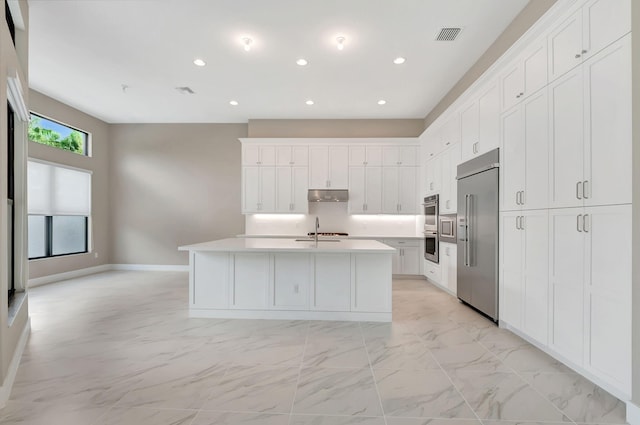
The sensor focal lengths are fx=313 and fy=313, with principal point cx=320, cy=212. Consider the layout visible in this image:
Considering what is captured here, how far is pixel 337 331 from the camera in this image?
328 centimetres

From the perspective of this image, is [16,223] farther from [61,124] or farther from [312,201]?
[312,201]

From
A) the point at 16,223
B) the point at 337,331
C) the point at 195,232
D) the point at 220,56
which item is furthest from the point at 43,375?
the point at 195,232

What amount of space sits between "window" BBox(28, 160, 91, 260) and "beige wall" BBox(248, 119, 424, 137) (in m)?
3.67

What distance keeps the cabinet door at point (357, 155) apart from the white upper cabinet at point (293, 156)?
895mm

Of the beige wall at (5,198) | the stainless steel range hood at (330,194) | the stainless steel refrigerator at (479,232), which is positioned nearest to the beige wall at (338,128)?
the stainless steel range hood at (330,194)

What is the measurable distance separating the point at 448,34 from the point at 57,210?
23.0ft

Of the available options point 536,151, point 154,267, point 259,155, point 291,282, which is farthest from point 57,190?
point 536,151

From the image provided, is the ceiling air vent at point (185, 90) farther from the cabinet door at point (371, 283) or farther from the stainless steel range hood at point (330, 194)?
the cabinet door at point (371, 283)

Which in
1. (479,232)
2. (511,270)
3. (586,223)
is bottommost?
(511,270)

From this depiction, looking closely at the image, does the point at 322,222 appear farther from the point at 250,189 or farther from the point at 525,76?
the point at 525,76

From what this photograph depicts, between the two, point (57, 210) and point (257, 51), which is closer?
point (257, 51)

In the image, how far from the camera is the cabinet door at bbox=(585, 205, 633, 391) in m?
1.89

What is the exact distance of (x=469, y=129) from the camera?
4.06m
